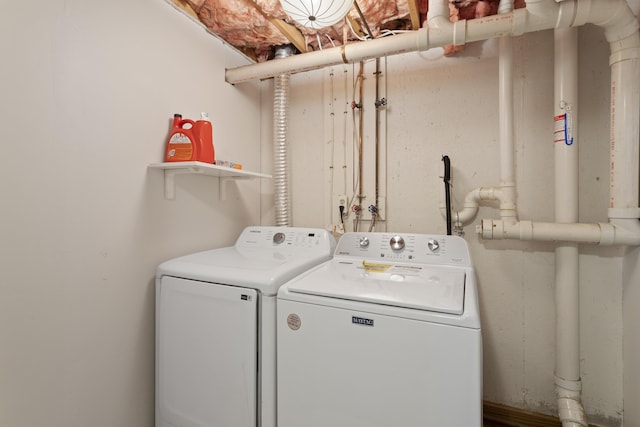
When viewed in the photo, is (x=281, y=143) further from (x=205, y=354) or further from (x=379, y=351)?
(x=379, y=351)

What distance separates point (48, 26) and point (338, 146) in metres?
1.63

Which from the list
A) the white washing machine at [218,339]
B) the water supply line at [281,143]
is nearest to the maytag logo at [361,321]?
the white washing machine at [218,339]

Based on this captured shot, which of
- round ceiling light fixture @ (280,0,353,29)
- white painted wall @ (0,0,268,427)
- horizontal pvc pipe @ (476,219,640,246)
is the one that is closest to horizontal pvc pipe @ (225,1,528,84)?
round ceiling light fixture @ (280,0,353,29)

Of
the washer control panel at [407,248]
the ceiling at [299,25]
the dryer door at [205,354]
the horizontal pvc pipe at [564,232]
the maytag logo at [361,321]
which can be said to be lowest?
the dryer door at [205,354]

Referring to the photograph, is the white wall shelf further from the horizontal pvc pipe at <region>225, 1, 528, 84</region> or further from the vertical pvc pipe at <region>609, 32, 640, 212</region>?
the vertical pvc pipe at <region>609, 32, 640, 212</region>

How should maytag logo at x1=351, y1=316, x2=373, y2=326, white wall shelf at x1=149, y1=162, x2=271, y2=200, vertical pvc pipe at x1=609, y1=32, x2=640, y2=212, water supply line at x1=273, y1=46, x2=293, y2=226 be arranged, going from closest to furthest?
maytag logo at x1=351, y1=316, x2=373, y2=326 < vertical pvc pipe at x1=609, y1=32, x2=640, y2=212 < white wall shelf at x1=149, y1=162, x2=271, y2=200 < water supply line at x1=273, y1=46, x2=293, y2=226

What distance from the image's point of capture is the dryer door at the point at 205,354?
1.23m

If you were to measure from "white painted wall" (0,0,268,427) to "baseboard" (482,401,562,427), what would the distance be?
6.41 feet

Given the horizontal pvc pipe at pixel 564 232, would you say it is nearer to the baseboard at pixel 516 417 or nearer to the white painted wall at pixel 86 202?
the baseboard at pixel 516 417

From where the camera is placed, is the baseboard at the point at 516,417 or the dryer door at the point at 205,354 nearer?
the dryer door at the point at 205,354

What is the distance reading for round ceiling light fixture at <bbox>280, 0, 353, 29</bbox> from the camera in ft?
4.22

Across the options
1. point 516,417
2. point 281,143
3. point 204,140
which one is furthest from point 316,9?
point 516,417

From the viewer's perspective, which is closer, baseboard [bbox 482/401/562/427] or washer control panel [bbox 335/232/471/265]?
washer control panel [bbox 335/232/471/265]

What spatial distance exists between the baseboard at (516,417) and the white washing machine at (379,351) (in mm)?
1087
